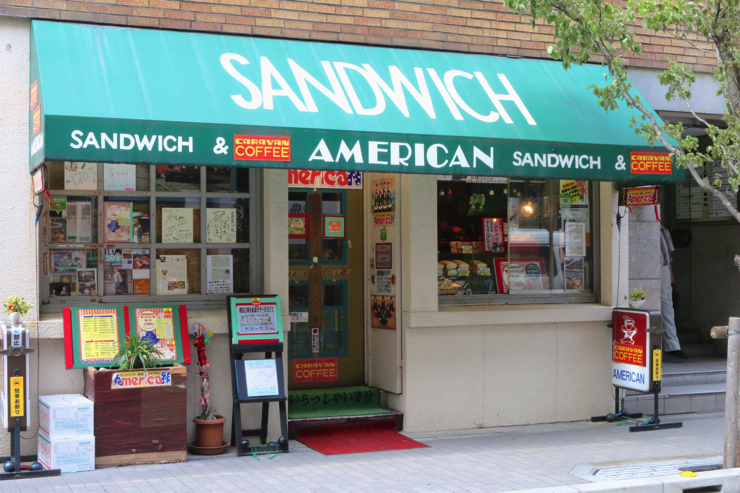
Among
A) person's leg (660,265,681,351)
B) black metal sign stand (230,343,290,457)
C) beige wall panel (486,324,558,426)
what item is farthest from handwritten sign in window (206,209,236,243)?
person's leg (660,265,681,351)

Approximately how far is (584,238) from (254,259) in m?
4.09

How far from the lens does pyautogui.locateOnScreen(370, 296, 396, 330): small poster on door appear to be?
8703 millimetres

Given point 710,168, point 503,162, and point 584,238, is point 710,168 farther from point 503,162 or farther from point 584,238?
point 503,162

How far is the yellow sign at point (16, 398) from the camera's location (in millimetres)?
6410

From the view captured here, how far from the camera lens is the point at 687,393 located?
9.65m

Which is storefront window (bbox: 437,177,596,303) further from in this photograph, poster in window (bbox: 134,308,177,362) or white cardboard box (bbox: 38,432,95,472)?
white cardboard box (bbox: 38,432,95,472)

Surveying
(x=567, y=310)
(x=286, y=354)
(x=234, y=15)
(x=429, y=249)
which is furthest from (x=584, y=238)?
(x=234, y=15)

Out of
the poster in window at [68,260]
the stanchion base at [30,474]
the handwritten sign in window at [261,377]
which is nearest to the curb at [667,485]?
the handwritten sign in window at [261,377]

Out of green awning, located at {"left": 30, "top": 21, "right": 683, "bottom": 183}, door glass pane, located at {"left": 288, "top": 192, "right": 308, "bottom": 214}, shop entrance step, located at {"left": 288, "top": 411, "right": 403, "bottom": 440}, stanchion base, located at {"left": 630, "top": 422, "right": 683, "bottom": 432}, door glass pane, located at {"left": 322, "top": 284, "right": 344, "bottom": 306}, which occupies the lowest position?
stanchion base, located at {"left": 630, "top": 422, "right": 683, "bottom": 432}

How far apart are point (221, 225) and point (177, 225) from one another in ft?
1.41

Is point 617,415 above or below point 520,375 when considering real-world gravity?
below

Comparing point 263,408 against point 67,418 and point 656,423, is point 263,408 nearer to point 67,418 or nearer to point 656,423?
point 67,418

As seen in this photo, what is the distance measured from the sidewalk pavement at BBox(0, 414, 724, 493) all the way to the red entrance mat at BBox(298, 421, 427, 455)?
0.49 feet

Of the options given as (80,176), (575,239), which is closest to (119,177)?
(80,176)
